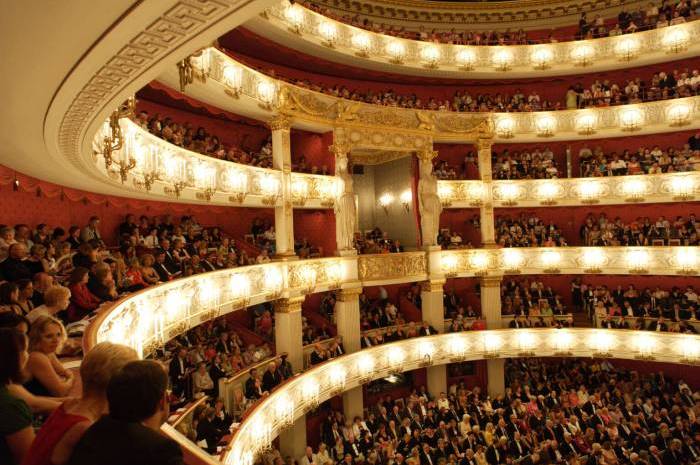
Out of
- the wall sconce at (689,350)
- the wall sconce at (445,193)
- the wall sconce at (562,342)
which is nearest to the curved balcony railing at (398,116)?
the wall sconce at (445,193)

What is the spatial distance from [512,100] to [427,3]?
599 cm

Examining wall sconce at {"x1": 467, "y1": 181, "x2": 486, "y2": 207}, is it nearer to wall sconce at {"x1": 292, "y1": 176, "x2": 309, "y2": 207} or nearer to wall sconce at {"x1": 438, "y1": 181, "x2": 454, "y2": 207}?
wall sconce at {"x1": 438, "y1": 181, "x2": 454, "y2": 207}

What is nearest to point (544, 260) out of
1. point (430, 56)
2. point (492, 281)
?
point (492, 281)

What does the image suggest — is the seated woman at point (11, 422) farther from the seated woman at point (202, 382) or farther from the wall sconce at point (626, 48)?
the wall sconce at point (626, 48)

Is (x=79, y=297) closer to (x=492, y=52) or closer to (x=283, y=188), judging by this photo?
(x=283, y=188)

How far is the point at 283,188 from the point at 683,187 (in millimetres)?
15257

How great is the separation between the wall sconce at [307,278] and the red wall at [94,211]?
3474 mm

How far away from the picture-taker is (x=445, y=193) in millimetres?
19203

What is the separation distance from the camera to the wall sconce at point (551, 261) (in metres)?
19.3

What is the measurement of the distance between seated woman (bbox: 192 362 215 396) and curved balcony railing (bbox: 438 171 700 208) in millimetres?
11914

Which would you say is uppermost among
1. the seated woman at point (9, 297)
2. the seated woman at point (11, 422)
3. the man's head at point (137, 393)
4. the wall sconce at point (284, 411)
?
the seated woman at point (9, 297)

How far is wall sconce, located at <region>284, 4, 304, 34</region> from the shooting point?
49.2 ft

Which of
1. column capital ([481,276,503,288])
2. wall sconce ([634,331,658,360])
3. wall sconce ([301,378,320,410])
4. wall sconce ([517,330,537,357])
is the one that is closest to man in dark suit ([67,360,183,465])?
wall sconce ([301,378,320,410])

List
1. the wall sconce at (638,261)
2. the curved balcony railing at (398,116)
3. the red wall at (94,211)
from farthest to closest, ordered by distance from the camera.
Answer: the wall sconce at (638,261) → the curved balcony railing at (398,116) → the red wall at (94,211)
